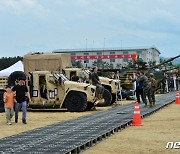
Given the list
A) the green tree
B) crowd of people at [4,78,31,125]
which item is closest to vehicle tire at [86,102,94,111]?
crowd of people at [4,78,31,125]

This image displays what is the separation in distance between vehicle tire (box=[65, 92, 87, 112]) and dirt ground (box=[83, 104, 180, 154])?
542cm

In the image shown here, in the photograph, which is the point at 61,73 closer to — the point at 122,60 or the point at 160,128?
the point at 160,128

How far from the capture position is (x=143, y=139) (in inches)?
433

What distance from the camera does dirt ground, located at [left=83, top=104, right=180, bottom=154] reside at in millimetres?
9438

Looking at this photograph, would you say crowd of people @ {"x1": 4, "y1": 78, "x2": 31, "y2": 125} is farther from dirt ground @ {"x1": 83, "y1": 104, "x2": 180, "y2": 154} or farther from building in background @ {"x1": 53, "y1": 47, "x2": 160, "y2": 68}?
building in background @ {"x1": 53, "y1": 47, "x2": 160, "y2": 68}

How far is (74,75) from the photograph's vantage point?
22781 mm

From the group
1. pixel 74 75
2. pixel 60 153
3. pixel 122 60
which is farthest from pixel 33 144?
pixel 122 60

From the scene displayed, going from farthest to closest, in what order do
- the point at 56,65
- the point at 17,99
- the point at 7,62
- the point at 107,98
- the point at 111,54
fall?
1. the point at 111,54
2. the point at 7,62
3. the point at 107,98
4. the point at 56,65
5. the point at 17,99

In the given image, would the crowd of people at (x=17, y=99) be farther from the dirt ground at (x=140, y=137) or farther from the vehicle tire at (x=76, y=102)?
the vehicle tire at (x=76, y=102)

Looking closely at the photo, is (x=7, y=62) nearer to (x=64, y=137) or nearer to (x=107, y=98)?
(x=107, y=98)

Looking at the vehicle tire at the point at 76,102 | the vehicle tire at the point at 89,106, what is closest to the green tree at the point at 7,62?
the vehicle tire at the point at 89,106

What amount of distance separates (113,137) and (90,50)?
3885 inches

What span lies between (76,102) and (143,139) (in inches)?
364

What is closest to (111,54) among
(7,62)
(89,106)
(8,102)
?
(7,62)
